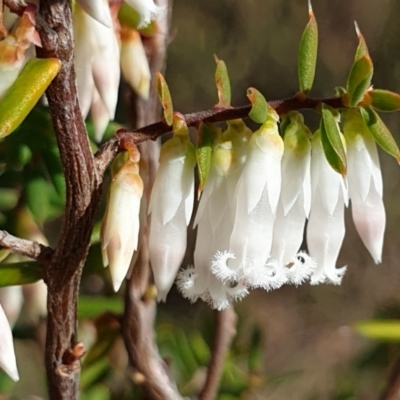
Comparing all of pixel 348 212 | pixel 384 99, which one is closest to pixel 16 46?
pixel 384 99

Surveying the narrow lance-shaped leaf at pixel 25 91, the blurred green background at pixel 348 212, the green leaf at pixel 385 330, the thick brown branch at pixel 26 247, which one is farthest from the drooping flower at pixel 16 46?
the blurred green background at pixel 348 212

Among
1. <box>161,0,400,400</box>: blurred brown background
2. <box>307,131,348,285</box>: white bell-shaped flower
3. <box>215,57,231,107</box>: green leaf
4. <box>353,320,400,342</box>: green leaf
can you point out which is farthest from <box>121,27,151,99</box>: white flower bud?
<box>161,0,400,400</box>: blurred brown background

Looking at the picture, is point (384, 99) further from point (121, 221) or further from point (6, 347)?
point (6, 347)

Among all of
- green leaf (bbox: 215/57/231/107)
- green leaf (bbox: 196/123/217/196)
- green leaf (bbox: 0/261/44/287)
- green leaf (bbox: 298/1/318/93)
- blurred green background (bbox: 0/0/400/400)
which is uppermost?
green leaf (bbox: 298/1/318/93)

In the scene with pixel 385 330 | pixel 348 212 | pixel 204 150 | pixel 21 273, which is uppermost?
pixel 204 150

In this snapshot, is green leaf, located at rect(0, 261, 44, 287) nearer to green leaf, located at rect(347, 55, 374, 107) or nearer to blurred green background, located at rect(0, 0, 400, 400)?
green leaf, located at rect(347, 55, 374, 107)

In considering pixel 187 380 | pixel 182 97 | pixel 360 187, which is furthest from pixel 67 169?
pixel 182 97

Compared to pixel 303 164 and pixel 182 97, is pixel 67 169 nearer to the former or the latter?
pixel 303 164

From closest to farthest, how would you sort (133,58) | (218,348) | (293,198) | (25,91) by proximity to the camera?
(25,91) < (293,198) < (133,58) < (218,348)
